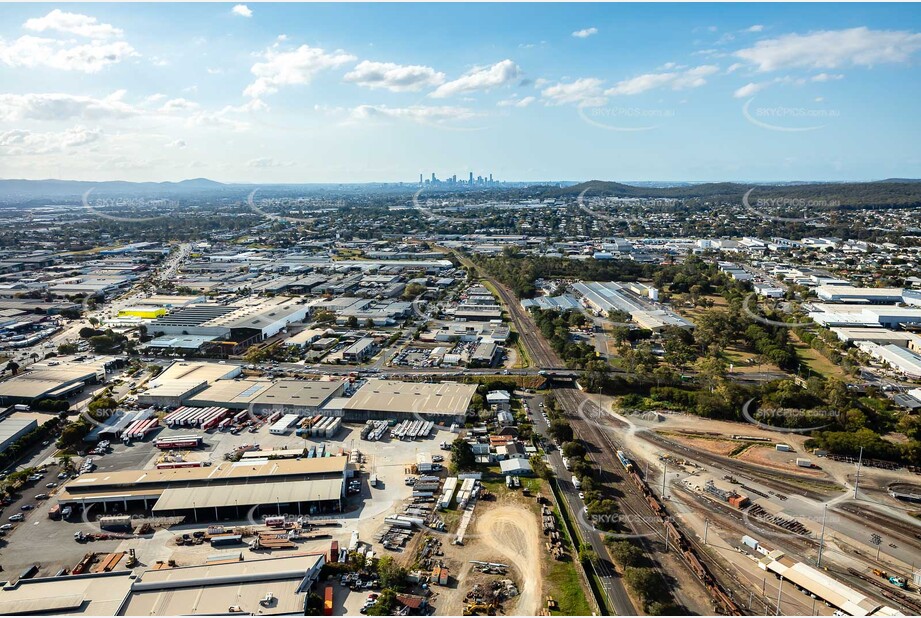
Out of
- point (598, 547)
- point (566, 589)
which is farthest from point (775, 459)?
point (566, 589)

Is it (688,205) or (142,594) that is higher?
(688,205)

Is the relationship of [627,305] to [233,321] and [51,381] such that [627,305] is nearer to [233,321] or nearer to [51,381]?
[233,321]

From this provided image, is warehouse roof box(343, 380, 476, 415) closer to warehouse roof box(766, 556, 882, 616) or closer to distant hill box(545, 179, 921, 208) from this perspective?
warehouse roof box(766, 556, 882, 616)

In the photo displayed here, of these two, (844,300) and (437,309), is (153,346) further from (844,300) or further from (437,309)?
(844,300)

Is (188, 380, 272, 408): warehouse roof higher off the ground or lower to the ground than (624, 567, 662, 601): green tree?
higher

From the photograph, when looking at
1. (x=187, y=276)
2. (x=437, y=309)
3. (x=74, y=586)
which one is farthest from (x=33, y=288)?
(x=74, y=586)

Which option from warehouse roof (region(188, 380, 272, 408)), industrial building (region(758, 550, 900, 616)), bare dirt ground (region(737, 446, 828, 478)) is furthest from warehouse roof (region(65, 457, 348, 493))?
bare dirt ground (region(737, 446, 828, 478))
